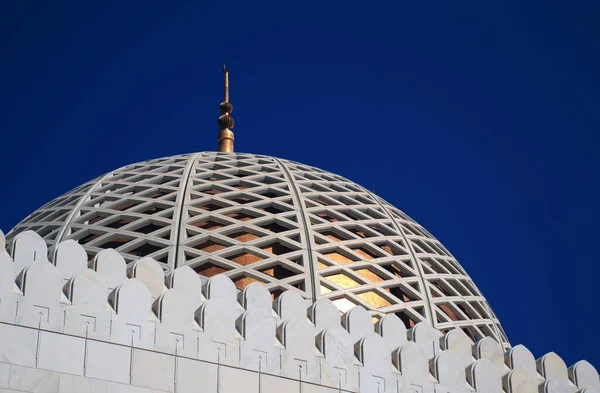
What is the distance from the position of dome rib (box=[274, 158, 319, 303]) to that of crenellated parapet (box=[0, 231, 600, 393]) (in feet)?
14.5

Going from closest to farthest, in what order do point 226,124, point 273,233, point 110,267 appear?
point 110,267 < point 273,233 < point 226,124

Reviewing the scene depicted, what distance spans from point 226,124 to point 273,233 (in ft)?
22.8

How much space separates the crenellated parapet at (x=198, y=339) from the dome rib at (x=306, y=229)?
441 centimetres

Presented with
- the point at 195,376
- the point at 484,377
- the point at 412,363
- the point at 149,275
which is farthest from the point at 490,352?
the point at 149,275

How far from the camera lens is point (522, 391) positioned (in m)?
18.5

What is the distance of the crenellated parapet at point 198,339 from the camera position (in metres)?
Result: 15.2

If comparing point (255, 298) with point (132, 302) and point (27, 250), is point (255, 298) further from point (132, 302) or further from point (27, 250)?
point (27, 250)

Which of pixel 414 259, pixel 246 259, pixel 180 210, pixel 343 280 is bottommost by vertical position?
pixel 343 280

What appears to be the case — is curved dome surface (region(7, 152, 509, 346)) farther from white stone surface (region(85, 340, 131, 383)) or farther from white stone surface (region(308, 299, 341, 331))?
white stone surface (region(85, 340, 131, 383))

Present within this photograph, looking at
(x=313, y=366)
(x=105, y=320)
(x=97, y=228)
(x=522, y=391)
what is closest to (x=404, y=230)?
(x=97, y=228)

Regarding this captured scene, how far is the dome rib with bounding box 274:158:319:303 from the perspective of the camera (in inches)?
890

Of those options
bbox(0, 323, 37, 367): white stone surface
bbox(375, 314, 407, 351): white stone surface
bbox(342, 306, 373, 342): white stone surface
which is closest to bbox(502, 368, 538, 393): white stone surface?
bbox(375, 314, 407, 351): white stone surface

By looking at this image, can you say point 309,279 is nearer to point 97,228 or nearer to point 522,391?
point 97,228

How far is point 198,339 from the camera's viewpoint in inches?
634
